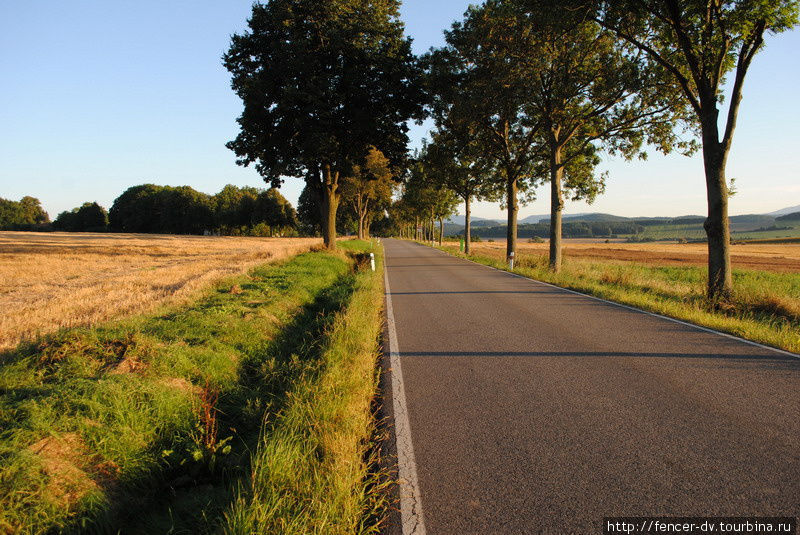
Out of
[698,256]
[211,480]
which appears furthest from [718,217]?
[698,256]

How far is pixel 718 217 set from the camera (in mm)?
10188

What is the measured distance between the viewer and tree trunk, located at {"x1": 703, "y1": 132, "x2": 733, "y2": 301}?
10.1 m

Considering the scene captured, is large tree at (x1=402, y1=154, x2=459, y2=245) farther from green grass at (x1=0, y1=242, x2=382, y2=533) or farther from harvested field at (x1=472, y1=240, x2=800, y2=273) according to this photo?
green grass at (x1=0, y1=242, x2=382, y2=533)

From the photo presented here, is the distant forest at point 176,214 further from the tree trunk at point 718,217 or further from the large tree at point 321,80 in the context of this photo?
the tree trunk at point 718,217

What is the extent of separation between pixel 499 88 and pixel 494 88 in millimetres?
211

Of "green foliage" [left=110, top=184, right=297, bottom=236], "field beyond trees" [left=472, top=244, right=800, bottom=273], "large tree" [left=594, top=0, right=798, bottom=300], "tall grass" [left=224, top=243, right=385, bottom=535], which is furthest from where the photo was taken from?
"green foliage" [left=110, top=184, right=297, bottom=236]

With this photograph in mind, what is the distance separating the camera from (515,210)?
23.8 m

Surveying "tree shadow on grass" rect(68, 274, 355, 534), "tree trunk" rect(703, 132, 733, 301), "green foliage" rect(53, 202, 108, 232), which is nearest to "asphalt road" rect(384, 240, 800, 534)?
"tree shadow on grass" rect(68, 274, 355, 534)

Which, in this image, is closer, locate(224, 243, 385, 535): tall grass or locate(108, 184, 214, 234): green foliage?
locate(224, 243, 385, 535): tall grass

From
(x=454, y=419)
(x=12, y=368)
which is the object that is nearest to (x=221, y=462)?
(x=454, y=419)

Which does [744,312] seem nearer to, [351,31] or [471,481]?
[471,481]

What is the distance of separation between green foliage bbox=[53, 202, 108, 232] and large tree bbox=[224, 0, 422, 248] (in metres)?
98.0

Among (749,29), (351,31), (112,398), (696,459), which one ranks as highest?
(351,31)

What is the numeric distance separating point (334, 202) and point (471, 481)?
23.4 meters
